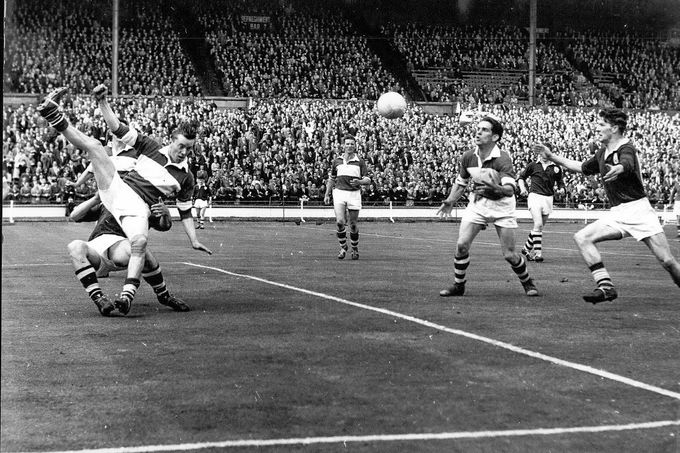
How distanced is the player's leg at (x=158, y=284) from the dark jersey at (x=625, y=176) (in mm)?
4357

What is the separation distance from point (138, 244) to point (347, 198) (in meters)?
8.81

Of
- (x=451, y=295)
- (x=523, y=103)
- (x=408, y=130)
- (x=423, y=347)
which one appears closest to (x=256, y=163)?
(x=408, y=130)

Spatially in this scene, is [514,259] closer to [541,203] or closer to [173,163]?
[173,163]

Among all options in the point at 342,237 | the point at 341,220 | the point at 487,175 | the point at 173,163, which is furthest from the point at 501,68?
the point at 173,163

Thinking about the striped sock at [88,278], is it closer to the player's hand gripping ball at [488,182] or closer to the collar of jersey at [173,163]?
the collar of jersey at [173,163]

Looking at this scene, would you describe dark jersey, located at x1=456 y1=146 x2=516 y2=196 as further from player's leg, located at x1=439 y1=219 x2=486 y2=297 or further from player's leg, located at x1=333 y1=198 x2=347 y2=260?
player's leg, located at x1=333 y1=198 x2=347 y2=260

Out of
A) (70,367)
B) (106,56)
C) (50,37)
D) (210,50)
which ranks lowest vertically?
(70,367)

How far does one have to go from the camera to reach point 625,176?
9039 mm

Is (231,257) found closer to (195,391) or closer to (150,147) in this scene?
(150,147)

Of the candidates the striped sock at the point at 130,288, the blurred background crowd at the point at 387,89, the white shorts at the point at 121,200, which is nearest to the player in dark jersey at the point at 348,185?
the blurred background crowd at the point at 387,89

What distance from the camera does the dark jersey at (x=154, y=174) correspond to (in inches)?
352

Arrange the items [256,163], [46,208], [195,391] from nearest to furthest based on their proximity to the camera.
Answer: [195,391], [46,208], [256,163]

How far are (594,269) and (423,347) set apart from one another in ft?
10.7

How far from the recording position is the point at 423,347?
6.63m
